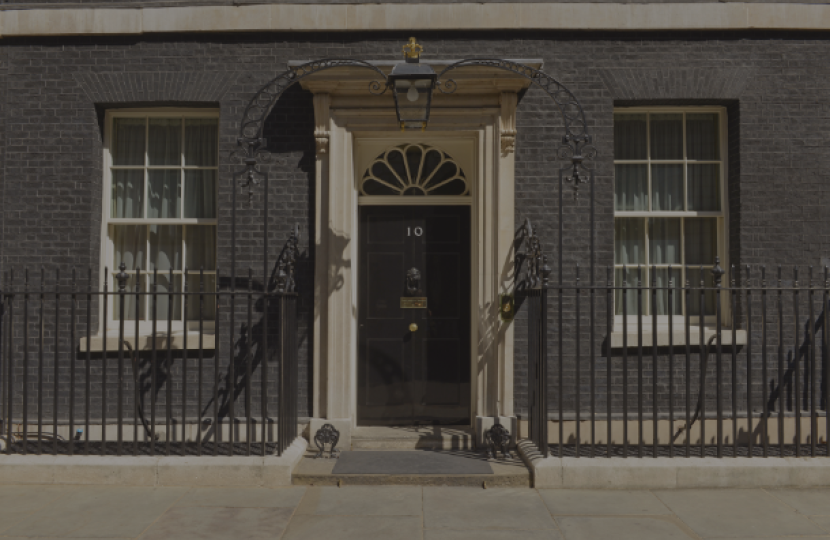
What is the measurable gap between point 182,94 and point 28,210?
1919mm

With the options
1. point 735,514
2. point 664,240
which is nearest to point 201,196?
point 664,240

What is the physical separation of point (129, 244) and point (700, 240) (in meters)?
5.93

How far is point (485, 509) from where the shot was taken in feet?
16.9

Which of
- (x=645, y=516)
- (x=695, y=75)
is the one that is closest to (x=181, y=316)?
(x=645, y=516)

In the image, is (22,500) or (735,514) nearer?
(735,514)

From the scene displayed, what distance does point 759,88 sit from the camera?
693cm

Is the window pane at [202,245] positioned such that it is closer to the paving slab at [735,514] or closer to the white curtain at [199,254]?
the white curtain at [199,254]

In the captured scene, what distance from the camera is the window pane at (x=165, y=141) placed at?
7.21 m

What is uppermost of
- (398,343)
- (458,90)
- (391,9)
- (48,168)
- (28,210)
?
(391,9)

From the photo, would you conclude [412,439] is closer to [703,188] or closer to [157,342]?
[157,342]

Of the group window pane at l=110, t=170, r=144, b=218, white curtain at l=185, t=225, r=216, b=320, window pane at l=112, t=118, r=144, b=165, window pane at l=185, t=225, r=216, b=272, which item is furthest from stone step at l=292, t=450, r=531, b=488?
window pane at l=112, t=118, r=144, b=165

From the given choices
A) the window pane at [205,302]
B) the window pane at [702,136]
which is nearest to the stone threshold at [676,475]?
the window pane at [702,136]

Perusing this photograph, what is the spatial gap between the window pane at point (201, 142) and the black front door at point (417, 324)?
6.27 feet

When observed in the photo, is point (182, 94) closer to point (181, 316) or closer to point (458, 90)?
point (181, 316)
